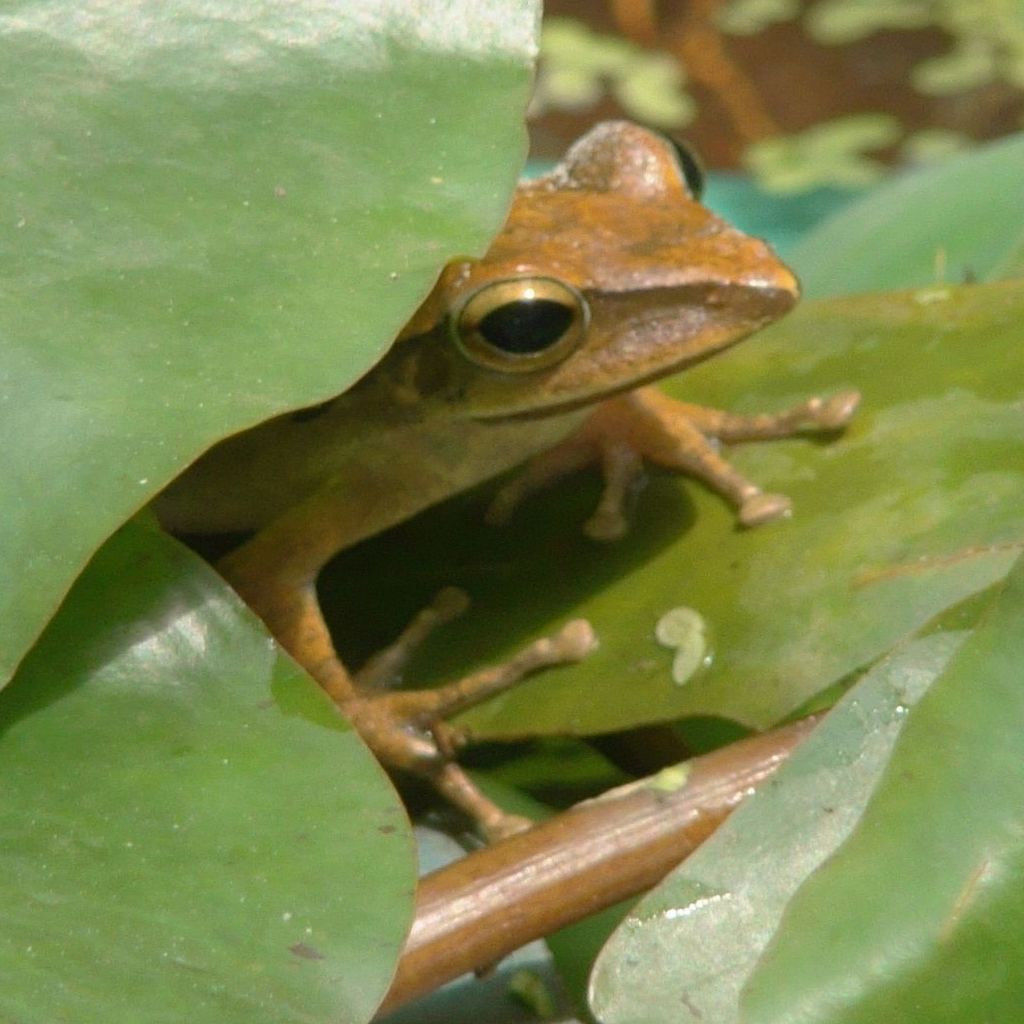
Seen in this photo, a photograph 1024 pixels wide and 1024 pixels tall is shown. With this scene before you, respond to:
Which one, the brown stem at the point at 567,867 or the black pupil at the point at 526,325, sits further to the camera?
the black pupil at the point at 526,325

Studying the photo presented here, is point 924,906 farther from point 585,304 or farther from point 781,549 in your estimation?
point 585,304

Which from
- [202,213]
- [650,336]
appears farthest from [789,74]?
[202,213]

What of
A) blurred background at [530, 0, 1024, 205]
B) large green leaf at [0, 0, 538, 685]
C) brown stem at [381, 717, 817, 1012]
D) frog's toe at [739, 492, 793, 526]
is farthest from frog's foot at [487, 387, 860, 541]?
blurred background at [530, 0, 1024, 205]

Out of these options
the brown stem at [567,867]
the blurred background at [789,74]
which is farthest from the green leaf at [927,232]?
the blurred background at [789,74]

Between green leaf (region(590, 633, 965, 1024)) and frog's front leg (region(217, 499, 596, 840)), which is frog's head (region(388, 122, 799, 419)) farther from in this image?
green leaf (region(590, 633, 965, 1024))

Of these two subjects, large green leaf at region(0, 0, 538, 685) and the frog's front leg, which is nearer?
large green leaf at region(0, 0, 538, 685)

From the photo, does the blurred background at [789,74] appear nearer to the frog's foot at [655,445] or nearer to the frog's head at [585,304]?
the frog's foot at [655,445]
